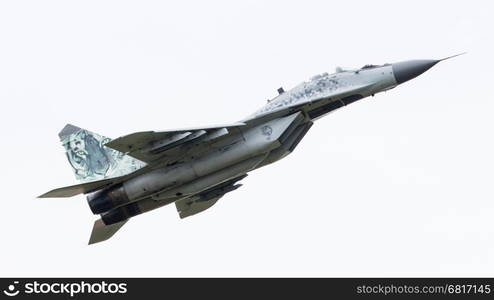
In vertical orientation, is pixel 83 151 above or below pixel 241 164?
above

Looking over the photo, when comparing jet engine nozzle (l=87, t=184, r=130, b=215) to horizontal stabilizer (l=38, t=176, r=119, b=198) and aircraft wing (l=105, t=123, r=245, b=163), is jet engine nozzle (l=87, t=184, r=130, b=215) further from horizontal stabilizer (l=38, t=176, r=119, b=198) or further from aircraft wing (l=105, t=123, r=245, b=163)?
aircraft wing (l=105, t=123, r=245, b=163)

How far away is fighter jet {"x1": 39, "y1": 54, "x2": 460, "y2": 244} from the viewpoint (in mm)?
27078

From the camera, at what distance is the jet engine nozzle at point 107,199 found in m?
28.5

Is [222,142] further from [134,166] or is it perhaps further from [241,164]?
[134,166]

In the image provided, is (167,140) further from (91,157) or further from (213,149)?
(91,157)

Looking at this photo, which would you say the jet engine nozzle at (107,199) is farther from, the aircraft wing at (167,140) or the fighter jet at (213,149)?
the aircraft wing at (167,140)

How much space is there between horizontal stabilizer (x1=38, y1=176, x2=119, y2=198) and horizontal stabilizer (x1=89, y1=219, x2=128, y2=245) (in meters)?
1.91

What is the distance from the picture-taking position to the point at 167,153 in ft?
89.5

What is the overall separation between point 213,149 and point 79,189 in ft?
13.7

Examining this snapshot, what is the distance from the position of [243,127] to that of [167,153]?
7.37 ft

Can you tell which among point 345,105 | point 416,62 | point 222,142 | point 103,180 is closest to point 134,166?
point 103,180

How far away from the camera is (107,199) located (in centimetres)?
2853

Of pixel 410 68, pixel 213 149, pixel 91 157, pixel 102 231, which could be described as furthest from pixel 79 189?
pixel 410 68

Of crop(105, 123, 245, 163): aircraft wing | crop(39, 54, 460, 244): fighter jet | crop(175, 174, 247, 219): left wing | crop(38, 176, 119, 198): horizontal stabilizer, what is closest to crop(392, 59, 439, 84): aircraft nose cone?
crop(39, 54, 460, 244): fighter jet
